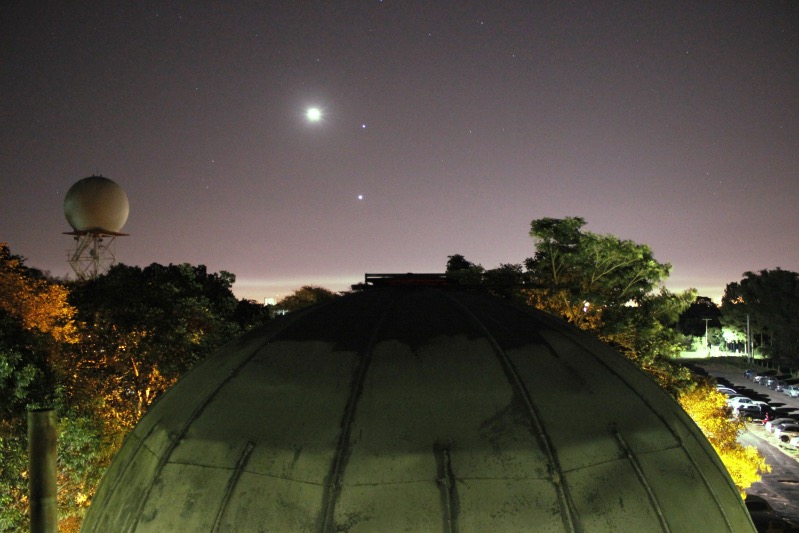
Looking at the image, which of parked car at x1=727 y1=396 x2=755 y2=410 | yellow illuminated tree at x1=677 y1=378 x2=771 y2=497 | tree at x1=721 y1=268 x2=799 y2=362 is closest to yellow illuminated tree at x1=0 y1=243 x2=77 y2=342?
yellow illuminated tree at x1=677 y1=378 x2=771 y2=497

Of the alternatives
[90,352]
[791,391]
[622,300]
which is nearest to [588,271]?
[622,300]

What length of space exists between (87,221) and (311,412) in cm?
4719

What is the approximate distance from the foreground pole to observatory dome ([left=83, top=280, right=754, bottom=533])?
536 millimetres

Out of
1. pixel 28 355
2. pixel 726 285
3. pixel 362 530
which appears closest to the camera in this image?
pixel 362 530

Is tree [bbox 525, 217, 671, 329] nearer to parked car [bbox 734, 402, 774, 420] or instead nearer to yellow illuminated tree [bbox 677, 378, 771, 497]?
yellow illuminated tree [bbox 677, 378, 771, 497]

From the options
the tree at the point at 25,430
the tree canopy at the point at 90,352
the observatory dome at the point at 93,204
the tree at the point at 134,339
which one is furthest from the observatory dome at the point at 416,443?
the observatory dome at the point at 93,204

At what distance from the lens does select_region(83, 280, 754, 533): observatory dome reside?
5180 millimetres

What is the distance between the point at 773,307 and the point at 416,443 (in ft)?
340

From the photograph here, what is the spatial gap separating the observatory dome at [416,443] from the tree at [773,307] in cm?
9670

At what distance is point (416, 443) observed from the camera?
5406 mm

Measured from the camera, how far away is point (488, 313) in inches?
295

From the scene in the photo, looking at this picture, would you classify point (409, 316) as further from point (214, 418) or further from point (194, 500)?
point (194, 500)

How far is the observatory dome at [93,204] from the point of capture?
4431 centimetres

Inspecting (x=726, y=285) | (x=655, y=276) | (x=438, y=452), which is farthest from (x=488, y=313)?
(x=726, y=285)
